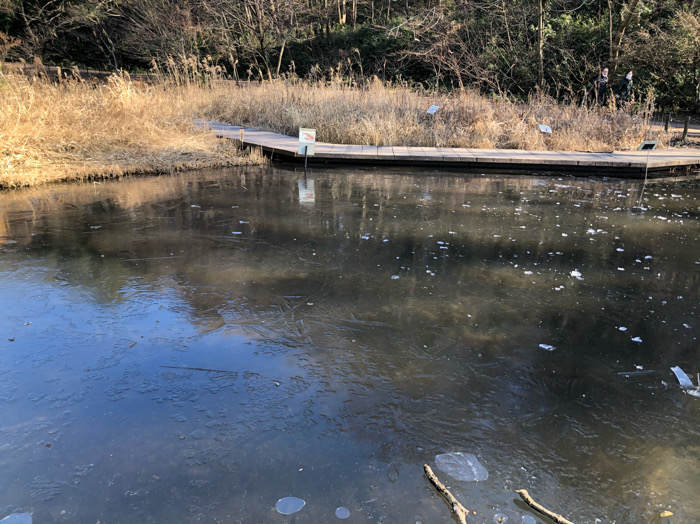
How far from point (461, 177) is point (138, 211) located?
16.5ft

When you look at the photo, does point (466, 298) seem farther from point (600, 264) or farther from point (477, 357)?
point (600, 264)

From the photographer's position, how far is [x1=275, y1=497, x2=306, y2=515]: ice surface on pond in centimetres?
205

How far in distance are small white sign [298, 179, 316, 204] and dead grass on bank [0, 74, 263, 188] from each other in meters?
1.74

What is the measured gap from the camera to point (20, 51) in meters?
23.7

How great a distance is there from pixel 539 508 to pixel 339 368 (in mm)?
1260

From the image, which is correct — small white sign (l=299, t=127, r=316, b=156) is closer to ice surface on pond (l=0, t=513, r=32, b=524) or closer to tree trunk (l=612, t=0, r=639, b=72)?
ice surface on pond (l=0, t=513, r=32, b=524)

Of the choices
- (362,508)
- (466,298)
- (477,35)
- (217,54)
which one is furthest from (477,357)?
(217,54)

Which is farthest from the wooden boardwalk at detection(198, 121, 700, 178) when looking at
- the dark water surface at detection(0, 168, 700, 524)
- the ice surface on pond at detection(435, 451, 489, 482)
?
the ice surface on pond at detection(435, 451, 489, 482)

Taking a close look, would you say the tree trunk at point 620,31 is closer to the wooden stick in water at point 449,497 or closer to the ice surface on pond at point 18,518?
the wooden stick in water at point 449,497

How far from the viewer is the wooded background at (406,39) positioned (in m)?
16.4

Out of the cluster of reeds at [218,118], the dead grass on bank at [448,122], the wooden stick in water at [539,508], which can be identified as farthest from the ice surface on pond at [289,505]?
the dead grass on bank at [448,122]

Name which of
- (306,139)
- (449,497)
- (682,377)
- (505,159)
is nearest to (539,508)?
(449,497)

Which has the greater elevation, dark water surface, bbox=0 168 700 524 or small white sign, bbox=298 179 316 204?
small white sign, bbox=298 179 316 204

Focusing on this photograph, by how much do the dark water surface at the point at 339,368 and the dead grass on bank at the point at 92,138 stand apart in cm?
213
